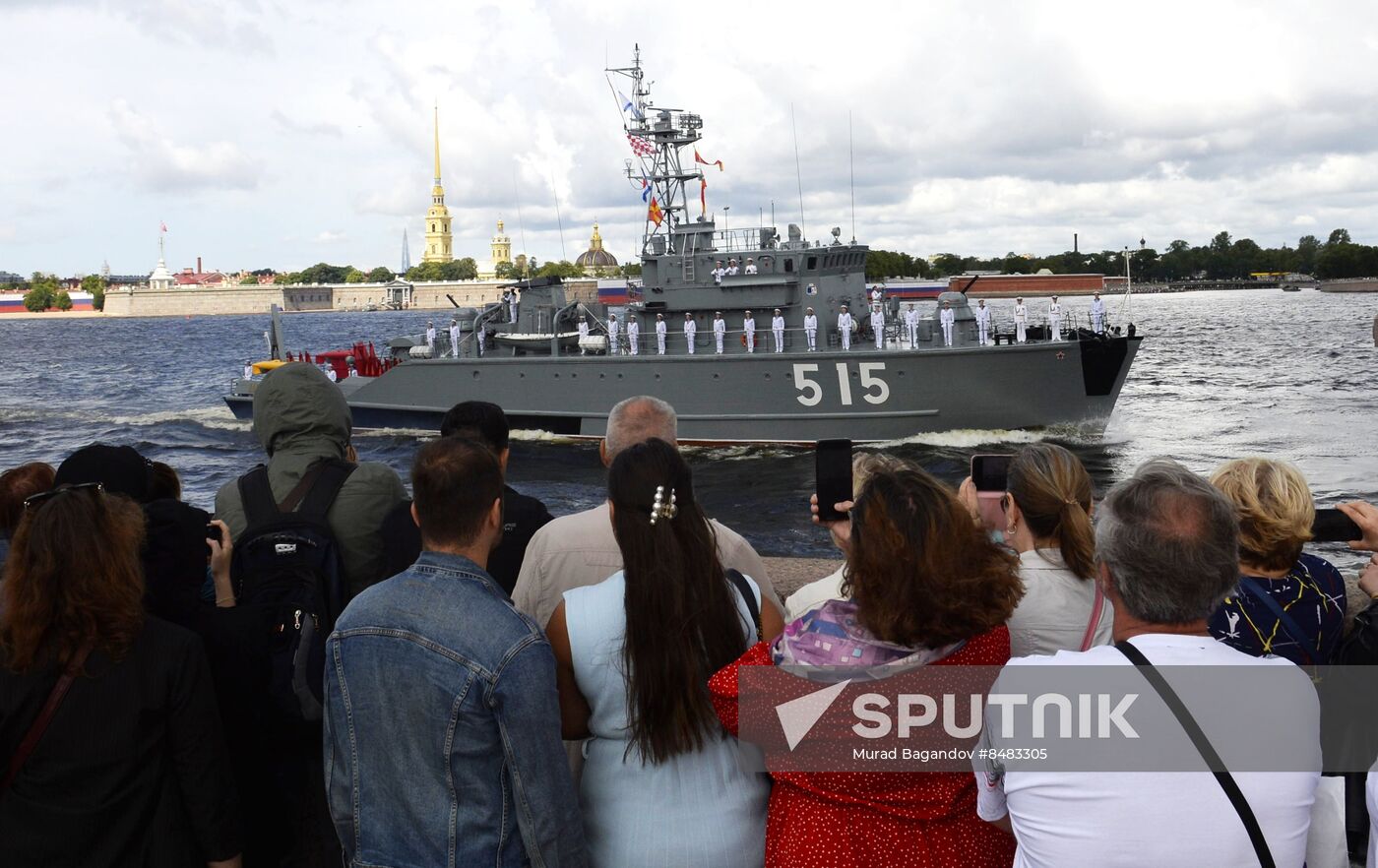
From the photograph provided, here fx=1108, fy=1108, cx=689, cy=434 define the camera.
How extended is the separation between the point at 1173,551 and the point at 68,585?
2.26m

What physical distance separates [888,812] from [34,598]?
1849 millimetres

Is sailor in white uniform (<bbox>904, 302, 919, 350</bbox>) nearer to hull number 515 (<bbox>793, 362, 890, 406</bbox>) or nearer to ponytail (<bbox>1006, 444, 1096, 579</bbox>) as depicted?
hull number 515 (<bbox>793, 362, 890, 406</bbox>)

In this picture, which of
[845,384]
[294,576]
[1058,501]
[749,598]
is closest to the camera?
[749,598]

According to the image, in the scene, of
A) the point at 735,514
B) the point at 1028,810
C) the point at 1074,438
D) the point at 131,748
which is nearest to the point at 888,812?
the point at 1028,810

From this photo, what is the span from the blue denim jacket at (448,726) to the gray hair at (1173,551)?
116 cm

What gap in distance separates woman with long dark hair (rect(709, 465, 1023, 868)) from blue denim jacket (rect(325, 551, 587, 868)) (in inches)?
16.1

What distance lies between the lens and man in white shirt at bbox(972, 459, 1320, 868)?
1923mm

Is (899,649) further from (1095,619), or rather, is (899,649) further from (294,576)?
(294,576)

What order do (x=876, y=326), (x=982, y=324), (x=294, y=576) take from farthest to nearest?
(x=876, y=326)
(x=982, y=324)
(x=294, y=576)

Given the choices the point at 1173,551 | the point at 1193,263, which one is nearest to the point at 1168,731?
the point at 1173,551

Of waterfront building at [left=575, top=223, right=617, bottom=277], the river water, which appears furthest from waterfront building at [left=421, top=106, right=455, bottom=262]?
the river water

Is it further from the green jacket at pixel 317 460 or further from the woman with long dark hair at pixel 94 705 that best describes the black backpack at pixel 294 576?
the woman with long dark hair at pixel 94 705

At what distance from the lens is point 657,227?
2405 cm

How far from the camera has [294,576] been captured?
2930mm
